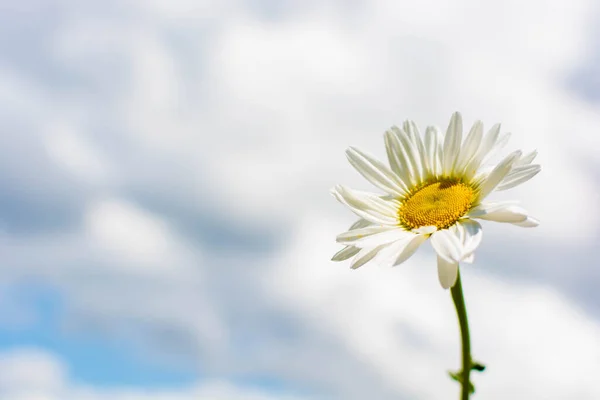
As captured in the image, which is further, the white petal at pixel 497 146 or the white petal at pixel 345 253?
the white petal at pixel 497 146

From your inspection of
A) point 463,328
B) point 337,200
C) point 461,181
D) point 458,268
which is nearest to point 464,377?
point 463,328

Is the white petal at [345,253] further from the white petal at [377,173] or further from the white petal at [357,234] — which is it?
the white petal at [377,173]

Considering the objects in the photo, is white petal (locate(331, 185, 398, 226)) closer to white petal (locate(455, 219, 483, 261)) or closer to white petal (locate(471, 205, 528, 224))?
white petal (locate(455, 219, 483, 261))

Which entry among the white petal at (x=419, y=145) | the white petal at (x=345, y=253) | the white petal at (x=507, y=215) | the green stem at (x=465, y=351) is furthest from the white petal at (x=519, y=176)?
the green stem at (x=465, y=351)

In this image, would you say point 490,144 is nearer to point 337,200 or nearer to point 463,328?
point 337,200

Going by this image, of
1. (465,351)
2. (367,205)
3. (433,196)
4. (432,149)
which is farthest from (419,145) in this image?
(465,351)
